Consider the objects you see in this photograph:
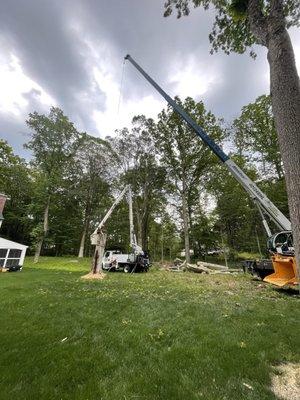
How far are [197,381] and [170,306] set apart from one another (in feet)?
13.4

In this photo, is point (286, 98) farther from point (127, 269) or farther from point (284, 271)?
point (127, 269)

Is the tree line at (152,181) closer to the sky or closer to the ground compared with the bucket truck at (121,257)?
closer to the sky

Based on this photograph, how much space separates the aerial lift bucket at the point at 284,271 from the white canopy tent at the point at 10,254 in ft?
62.4

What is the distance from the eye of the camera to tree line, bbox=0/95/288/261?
1061 inches

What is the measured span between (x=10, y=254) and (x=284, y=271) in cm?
1980

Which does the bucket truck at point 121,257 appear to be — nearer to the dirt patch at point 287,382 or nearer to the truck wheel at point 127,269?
the truck wheel at point 127,269

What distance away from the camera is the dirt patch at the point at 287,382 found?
3.14 metres

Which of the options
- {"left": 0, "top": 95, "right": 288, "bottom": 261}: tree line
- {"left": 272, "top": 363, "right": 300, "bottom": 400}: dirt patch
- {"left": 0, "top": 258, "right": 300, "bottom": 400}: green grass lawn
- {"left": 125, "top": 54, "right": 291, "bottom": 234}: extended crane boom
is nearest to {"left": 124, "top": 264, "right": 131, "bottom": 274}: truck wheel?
{"left": 0, "top": 95, "right": 288, "bottom": 261}: tree line

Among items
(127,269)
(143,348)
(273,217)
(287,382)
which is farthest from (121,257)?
(287,382)

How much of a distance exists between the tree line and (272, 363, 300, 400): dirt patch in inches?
834

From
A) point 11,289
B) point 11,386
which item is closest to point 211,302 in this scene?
point 11,386

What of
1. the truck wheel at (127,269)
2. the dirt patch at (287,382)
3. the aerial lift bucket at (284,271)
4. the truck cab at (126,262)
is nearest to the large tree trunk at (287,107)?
the dirt patch at (287,382)

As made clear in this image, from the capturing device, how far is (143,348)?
4438 millimetres

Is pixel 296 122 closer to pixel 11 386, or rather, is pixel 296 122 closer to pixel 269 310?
pixel 11 386
